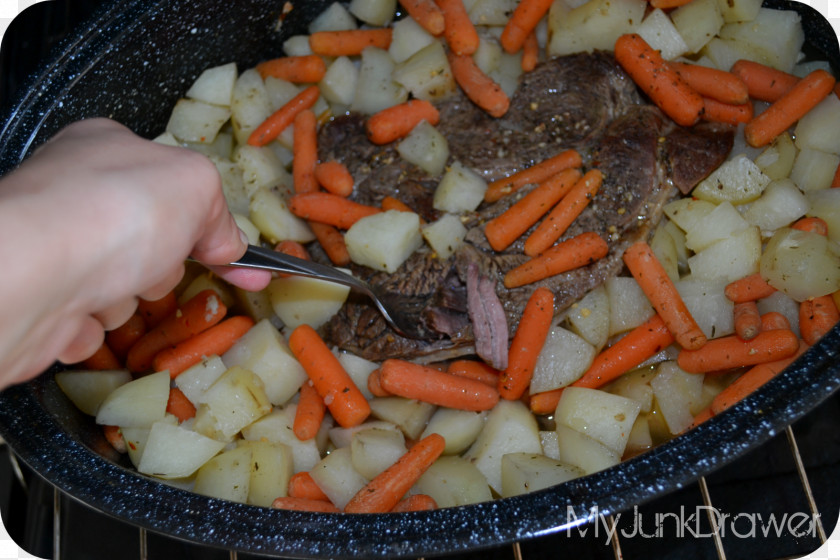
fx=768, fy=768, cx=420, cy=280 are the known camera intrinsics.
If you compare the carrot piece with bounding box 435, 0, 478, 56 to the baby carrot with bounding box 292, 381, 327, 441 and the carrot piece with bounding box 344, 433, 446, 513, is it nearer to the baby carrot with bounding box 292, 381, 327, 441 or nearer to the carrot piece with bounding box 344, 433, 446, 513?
the baby carrot with bounding box 292, 381, 327, 441

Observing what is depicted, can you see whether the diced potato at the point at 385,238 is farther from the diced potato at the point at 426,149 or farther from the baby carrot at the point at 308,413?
the baby carrot at the point at 308,413

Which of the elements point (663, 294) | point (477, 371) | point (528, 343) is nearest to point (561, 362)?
point (528, 343)

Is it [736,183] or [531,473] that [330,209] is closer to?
[531,473]

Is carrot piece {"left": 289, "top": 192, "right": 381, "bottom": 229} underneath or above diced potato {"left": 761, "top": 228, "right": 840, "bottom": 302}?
above

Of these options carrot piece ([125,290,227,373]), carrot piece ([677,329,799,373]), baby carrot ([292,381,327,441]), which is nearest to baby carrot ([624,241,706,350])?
carrot piece ([677,329,799,373])

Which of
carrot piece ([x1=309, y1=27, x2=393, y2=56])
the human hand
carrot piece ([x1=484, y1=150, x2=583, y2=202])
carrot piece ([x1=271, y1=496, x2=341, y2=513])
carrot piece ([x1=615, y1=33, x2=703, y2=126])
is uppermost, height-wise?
the human hand

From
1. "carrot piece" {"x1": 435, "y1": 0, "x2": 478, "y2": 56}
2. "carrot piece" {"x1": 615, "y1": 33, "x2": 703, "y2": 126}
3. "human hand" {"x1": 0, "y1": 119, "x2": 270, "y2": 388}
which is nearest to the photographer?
"human hand" {"x1": 0, "y1": 119, "x2": 270, "y2": 388}

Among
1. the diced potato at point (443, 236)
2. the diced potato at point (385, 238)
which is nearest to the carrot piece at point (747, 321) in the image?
the diced potato at point (443, 236)

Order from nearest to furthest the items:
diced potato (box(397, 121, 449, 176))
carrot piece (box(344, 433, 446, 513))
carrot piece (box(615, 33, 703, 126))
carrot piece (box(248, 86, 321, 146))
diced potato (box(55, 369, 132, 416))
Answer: carrot piece (box(344, 433, 446, 513)) < diced potato (box(55, 369, 132, 416)) < carrot piece (box(615, 33, 703, 126)) < diced potato (box(397, 121, 449, 176)) < carrot piece (box(248, 86, 321, 146))
